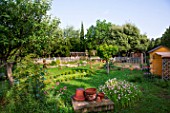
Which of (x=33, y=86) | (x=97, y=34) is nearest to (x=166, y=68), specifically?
(x=33, y=86)

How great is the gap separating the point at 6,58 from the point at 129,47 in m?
24.6

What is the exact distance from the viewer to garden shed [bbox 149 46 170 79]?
10.3 meters

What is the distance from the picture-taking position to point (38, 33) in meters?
6.21

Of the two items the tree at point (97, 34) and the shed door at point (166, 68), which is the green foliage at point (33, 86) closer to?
the shed door at point (166, 68)

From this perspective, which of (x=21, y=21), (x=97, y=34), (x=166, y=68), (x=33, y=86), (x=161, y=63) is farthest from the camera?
(x=97, y=34)

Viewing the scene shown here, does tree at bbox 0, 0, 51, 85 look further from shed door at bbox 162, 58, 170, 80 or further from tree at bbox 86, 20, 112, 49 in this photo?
tree at bbox 86, 20, 112, 49

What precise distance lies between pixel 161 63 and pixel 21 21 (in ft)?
35.1

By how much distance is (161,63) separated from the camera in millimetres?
11547

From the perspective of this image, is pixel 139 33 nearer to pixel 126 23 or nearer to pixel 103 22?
pixel 126 23

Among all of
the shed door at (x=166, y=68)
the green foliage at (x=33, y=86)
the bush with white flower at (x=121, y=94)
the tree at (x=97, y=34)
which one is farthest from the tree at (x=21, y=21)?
the tree at (x=97, y=34)

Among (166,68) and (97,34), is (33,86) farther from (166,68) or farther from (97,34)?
(97,34)

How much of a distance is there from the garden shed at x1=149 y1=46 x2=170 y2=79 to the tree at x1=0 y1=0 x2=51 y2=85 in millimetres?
8781

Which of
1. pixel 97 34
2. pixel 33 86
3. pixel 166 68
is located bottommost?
pixel 33 86

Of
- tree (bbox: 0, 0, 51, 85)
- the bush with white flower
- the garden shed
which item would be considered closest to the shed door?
the garden shed
